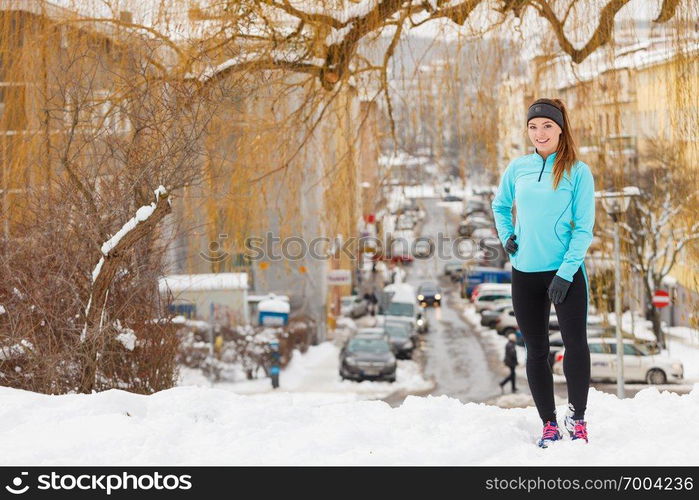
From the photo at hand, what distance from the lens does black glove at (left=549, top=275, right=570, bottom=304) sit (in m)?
4.62

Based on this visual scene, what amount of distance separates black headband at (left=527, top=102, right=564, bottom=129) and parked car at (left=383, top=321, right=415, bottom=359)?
2301cm

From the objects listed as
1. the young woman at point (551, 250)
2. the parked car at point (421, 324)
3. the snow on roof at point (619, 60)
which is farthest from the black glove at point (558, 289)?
the parked car at point (421, 324)

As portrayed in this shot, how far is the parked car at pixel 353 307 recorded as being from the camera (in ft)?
140

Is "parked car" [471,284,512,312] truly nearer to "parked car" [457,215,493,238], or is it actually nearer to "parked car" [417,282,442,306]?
"parked car" [417,282,442,306]

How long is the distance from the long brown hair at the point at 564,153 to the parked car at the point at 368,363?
19768mm

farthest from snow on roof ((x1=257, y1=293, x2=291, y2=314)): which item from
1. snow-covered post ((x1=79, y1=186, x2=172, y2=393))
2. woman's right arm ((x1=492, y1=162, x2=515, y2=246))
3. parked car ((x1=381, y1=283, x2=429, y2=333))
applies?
woman's right arm ((x1=492, y1=162, x2=515, y2=246))

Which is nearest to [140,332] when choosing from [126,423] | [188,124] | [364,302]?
[188,124]

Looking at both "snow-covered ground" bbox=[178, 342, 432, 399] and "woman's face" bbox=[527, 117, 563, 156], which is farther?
"snow-covered ground" bbox=[178, 342, 432, 399]

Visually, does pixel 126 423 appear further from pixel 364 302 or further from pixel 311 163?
pixel 364 302

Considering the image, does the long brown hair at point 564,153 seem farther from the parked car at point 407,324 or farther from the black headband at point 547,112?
the parked car at point 407,324

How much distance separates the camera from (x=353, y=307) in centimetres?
4303

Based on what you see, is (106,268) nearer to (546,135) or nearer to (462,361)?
(546,135)

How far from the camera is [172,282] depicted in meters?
Result: 9.28
